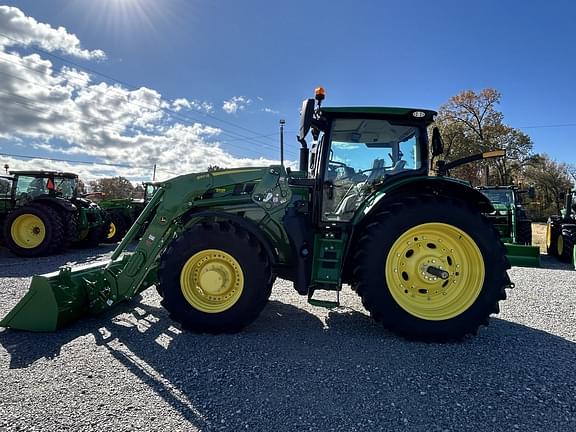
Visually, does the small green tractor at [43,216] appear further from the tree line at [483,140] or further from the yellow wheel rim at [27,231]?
the tree line at [483,140]

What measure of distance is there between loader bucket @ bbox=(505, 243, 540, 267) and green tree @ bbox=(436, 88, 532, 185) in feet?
Result: 77.4

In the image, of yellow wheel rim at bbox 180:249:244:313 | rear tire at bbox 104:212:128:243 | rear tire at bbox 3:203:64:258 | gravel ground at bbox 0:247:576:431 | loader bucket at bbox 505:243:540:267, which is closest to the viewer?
gravel ground at bbox 0:247:576:431

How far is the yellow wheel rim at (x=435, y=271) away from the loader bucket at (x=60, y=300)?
9.72 ft

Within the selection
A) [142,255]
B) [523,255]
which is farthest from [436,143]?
[142,255]

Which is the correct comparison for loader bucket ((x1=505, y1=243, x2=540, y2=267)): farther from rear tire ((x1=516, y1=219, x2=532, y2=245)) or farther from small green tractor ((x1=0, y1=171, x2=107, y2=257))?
small green tractor ((x1=0, y1=171, x2=107, y2=257))

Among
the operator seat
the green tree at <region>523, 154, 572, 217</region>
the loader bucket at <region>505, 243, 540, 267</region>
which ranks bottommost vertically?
the loader bucket at <region>505, 243, 540, 267</region>

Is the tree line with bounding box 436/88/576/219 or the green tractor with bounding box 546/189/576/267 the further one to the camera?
the tree line with bounding box 436/88/576/219

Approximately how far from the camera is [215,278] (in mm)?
3549

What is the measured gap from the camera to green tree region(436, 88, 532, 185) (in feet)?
91.8

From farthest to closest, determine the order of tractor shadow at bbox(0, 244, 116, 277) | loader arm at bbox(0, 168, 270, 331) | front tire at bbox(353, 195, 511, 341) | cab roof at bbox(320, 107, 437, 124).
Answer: tractor shadow at bbox(0, 244, 116, 277), cab roof at bbox(320, 107, 437, 124), loader arm at bbox(0, 168, 270, 331), front tire at bbox(353, 195, 511, 341)

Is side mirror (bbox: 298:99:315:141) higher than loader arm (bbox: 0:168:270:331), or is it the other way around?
side mirror (bbox: 298:99:315:141)

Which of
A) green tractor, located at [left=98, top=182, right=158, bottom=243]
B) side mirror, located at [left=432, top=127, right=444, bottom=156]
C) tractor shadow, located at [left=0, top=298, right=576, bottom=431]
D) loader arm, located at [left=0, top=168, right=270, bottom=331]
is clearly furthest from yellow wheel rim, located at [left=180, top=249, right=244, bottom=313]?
green tractor, located at [left=98, top=182, right=158, bottom=243]

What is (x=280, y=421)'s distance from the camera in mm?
2170

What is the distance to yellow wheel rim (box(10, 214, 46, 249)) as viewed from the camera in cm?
930
